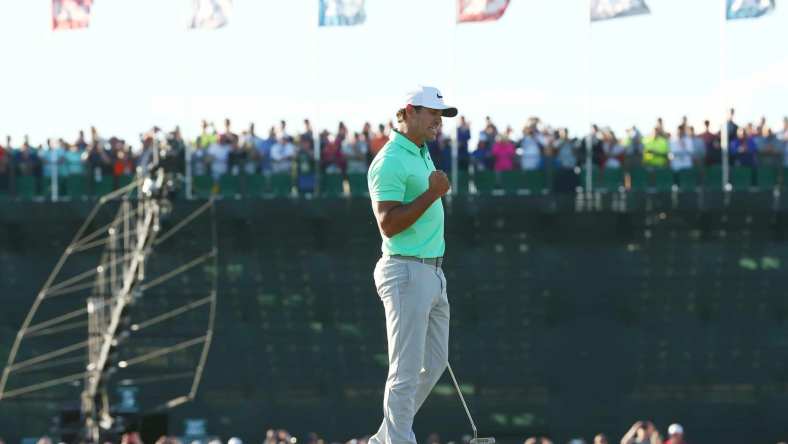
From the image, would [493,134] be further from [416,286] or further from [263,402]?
[416,286]

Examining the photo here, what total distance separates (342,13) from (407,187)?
77.9 feet

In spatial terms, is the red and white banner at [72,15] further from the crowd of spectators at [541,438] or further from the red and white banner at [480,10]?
the crowd of spectators at [541,438]

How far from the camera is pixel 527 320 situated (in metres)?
33.7

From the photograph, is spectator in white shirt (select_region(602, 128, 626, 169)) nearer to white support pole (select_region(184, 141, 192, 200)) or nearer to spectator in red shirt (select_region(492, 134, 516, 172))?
spectator in red shirt (select_region(492, 134, 516, 172))

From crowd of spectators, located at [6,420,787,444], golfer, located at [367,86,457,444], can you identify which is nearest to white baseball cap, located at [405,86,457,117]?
golfer, located at [367,86,457,444]

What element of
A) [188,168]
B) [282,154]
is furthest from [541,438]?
[188,168]

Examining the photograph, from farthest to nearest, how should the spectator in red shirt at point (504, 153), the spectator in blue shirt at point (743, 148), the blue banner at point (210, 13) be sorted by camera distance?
the blue banner at point (210, 13), the spectator in red shirt at point (504, 153), the spectator in blue shirt at point (743, 148)

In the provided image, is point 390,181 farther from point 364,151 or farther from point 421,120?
point 364,151

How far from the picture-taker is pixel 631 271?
1323 inches

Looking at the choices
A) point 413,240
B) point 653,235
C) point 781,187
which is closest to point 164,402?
point 653,235

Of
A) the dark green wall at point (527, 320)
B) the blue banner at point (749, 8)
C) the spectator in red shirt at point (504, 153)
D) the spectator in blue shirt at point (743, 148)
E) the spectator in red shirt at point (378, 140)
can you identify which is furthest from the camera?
the dark green wall at point (527, 320)

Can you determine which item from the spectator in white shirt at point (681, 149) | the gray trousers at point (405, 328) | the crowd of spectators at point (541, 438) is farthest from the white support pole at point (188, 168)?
the gray trousers at point (405, 328)

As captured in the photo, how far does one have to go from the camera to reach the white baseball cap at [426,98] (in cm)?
1026

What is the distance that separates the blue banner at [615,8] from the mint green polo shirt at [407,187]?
21.8m
